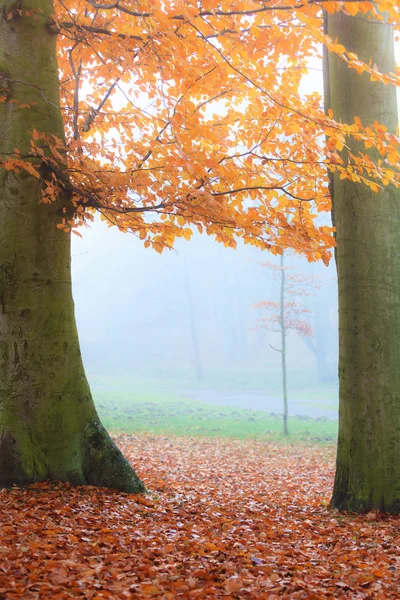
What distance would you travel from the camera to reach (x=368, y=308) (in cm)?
459

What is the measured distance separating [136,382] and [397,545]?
29481 mm

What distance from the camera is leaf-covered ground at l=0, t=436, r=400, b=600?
2.77 metres

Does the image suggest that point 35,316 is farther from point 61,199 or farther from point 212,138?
point 212,138

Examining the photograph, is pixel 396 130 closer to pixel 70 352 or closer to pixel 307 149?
pixel 307 149

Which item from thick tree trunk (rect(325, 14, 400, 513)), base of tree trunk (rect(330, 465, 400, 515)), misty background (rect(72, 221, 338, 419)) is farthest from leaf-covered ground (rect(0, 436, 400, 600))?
misty background (rect(72, 221, 338, 419))

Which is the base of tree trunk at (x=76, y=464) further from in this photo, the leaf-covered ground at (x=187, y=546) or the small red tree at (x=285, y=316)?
the small red tree at (x=285, y=316)

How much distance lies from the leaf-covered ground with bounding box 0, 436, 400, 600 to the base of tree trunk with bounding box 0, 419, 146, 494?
13 cm

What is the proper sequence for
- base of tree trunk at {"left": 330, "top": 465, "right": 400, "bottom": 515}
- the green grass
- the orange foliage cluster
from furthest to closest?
the green grass < base of tree trunk at {"left": 330, "top": 465, "right": 400, "bottom": 515} < the orange foliage cluster

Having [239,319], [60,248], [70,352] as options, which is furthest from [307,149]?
[239,319]

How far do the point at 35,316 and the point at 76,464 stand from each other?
4.71 feet

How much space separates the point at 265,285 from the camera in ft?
135

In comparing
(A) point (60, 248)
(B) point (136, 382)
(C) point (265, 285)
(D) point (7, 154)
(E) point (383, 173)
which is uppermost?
(C) point (265, 285)

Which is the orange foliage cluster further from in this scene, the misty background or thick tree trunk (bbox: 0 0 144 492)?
the misty background

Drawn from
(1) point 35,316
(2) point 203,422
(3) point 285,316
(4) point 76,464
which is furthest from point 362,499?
(2) point 203,422
